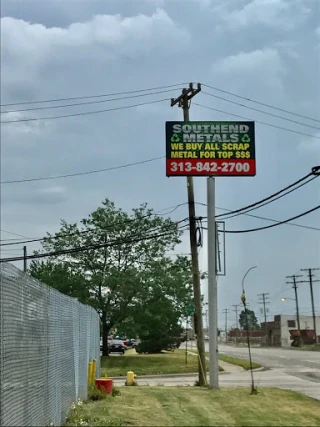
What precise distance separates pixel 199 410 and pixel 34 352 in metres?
5.52

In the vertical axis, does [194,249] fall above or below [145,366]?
above

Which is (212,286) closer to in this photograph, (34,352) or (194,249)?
(194,249)

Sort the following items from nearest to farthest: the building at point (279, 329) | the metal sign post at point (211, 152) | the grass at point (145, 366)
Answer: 1. the metal sign post at point (211, 152)
2. the grass at point (145, 366)
3. the building at point (279, 329)

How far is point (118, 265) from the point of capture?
37.8m

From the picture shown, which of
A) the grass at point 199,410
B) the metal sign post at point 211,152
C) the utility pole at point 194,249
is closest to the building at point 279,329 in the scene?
the utility pole at point 194,249

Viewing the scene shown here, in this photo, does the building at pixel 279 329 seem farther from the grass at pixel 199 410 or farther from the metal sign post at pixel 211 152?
the grass at pixel 199 410

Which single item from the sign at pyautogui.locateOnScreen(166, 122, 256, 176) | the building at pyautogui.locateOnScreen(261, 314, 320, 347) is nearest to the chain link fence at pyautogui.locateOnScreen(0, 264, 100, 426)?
the sign at pyautogui.locateOnScreen(166, 122, 256, 176)

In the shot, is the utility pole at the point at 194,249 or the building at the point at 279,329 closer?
the utility pole at the point at 194,249

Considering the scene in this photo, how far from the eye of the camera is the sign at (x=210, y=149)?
20.1m

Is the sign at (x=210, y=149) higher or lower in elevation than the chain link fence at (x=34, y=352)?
higher

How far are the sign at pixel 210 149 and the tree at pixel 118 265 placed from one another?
53.3ft

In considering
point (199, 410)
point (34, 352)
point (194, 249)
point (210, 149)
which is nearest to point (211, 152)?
point (210, 149)

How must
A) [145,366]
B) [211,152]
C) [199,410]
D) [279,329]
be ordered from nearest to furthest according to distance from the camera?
[199,410]
[211,152]
[145,366]
[279,329]

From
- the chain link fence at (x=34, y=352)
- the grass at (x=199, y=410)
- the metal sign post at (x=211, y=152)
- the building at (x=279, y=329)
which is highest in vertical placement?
the metal sign post at (x=211, y=152)
